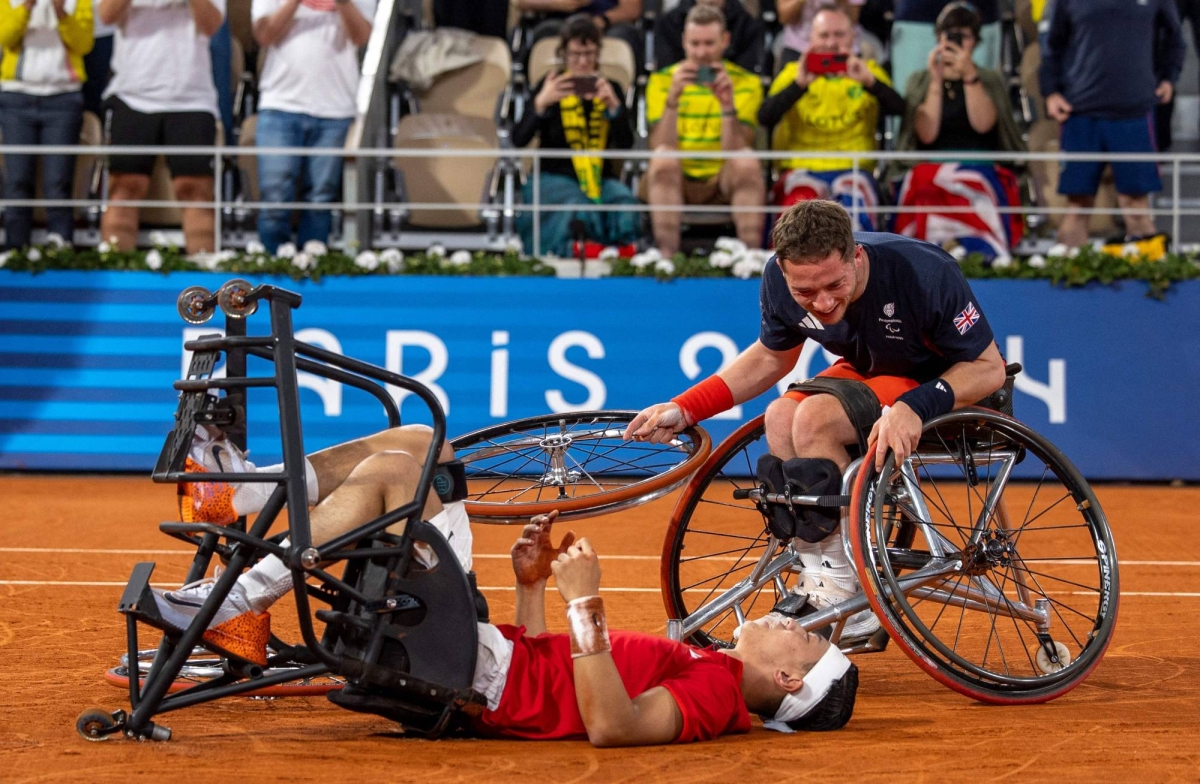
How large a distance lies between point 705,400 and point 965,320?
3.38 ft

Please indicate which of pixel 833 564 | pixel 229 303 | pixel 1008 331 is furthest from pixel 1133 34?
pixel 229 303

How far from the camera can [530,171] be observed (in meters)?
13.0

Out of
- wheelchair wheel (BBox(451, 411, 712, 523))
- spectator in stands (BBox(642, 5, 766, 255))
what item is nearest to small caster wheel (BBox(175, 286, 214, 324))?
wheelchair wheel (BBox(451, 411, 712, 523))

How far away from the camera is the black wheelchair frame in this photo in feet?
12.7

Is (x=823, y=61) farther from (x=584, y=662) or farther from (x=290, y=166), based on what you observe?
(x=584, y=662)

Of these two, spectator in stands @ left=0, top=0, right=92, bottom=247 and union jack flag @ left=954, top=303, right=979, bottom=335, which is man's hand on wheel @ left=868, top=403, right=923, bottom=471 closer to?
union jack flag @ left=954, top=303, right=979, bottom=335

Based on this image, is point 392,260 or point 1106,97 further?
point 1106,97

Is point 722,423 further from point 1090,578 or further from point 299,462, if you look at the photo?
point 299,462

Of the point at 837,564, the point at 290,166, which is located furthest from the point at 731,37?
the point at 837,564

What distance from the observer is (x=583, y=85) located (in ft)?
39.3

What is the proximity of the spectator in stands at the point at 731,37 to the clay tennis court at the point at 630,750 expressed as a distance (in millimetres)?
7277

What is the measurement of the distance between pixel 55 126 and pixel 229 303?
9.07 metres

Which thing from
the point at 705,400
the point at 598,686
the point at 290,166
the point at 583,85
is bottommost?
the point at 598,686

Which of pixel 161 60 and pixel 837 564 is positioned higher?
pixel 161 60
